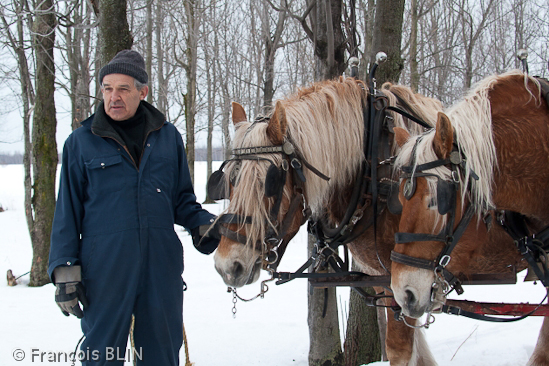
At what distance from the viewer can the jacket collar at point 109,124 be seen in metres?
2.32

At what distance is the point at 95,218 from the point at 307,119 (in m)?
1.27

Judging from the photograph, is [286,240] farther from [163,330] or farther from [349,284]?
[163,330]

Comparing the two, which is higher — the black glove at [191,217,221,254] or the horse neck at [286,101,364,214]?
the horse neck at [286,101,364,214]

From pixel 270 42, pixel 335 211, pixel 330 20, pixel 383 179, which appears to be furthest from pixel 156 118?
pixel 270 42

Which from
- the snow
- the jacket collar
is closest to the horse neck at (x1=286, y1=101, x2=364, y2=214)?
the jacket collar


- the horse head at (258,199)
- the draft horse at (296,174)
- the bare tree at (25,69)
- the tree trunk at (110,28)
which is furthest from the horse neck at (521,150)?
the bare tree at (25,69)

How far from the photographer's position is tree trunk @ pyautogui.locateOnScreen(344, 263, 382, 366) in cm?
415

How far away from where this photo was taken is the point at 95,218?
90.3 inches

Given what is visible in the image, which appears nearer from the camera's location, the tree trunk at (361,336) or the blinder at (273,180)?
the blinder at (273,180)

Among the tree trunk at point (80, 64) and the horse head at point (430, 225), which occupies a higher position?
the tree trunk at point (80, 64)

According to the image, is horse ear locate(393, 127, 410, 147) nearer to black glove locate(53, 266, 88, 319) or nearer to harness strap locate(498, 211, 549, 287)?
harness strap locate(498, 211, 549, 287)

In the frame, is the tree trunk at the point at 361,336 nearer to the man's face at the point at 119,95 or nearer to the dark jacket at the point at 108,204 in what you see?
the dark jacket at the point at 108,204

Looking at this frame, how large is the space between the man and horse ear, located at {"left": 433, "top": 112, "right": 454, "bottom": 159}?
134 centimetres

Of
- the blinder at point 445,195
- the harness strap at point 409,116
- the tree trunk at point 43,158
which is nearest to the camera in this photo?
the blinder at point 445,195
